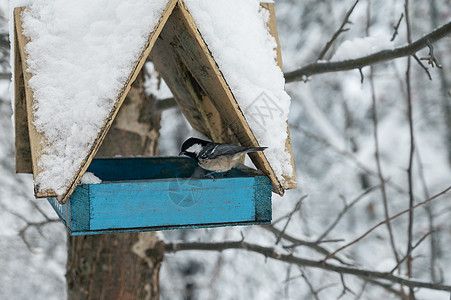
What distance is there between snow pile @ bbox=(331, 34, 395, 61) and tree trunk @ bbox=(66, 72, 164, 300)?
3.47 ft

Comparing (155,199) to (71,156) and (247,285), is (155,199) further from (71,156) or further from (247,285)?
(247,285)

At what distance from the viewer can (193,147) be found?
6.62ft

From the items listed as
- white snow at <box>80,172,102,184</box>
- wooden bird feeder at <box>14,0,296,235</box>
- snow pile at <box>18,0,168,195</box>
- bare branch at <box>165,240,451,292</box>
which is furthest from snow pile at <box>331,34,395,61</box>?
white snow at <box>80,172,102,184</box>

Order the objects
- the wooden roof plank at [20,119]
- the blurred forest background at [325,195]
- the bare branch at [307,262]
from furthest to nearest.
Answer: the blurred forest background at [325,195] < the bare branch at [307,262] < the wooden roof plank at [20,119]

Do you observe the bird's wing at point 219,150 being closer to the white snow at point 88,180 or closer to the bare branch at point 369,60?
the white snow at point 88,180

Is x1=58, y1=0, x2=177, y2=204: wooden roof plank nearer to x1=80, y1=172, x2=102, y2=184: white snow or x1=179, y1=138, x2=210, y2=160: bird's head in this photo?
x1=80, y1=172, x2=102, y2=184: white snow

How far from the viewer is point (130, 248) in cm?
249

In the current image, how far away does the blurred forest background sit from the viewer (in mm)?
3465

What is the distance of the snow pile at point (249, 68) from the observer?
1.57 m

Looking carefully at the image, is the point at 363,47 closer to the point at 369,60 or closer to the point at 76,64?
the point at 369,60

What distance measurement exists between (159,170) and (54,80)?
0.88 m

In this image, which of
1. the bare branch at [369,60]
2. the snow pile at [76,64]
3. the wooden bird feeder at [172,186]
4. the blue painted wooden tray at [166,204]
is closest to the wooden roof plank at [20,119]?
the wooden bird feeder at [172,186]

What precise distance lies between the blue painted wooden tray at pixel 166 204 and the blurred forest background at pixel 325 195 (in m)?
0.77

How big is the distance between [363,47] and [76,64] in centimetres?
136
